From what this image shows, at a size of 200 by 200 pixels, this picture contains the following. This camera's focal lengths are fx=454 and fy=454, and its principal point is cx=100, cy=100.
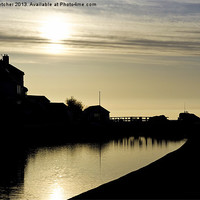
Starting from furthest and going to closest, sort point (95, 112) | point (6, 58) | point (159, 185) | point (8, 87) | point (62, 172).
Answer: point (95, 112) → point (6, 58) → point (8, 87) → point (62, 172) → point (159, 185)

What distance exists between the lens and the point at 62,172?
43.1 meters

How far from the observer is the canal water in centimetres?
3331

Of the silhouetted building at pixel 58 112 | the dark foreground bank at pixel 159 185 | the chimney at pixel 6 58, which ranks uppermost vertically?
the chimney at pixel 6 58

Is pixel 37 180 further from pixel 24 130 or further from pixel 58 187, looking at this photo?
pixel 24 130

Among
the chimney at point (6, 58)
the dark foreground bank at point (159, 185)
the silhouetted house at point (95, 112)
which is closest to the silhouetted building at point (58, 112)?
the chimney at point (6, 58)

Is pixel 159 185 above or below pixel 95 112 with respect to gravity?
below

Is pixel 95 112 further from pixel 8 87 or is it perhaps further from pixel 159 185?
pixel 159 185

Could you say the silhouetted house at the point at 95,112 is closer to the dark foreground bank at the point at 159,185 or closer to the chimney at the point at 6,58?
the chimney at the point at 6,58

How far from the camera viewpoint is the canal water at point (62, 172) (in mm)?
33312

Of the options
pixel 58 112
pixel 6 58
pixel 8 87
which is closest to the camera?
pixel 8 87

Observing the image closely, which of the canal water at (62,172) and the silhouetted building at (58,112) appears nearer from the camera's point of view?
the canal water at (62,172)

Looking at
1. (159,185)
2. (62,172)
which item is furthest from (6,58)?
(159,185)

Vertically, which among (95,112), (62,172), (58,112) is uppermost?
(95,112)

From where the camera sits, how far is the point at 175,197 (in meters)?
21.9
